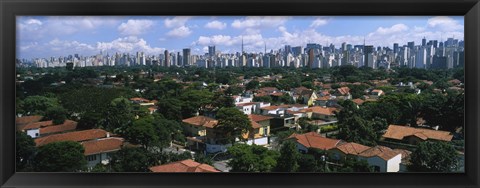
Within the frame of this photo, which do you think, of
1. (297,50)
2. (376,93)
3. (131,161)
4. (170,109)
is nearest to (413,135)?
(376,93)

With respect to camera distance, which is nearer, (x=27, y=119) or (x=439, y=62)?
(x=27, y=119)

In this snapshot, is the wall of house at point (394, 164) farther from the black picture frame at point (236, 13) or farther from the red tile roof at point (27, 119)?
the red tile roof at point (27, 119)

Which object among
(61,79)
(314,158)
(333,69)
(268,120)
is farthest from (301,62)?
(61,79)

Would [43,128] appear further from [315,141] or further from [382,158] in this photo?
[382,158]

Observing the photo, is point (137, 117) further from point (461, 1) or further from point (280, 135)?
point (461, 1)

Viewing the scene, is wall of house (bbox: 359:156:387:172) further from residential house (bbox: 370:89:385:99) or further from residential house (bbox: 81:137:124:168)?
residential house (bbox: 81:137:124:168)

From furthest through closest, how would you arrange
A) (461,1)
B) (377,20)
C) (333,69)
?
(333,69) < (377,20) < (461,1)
